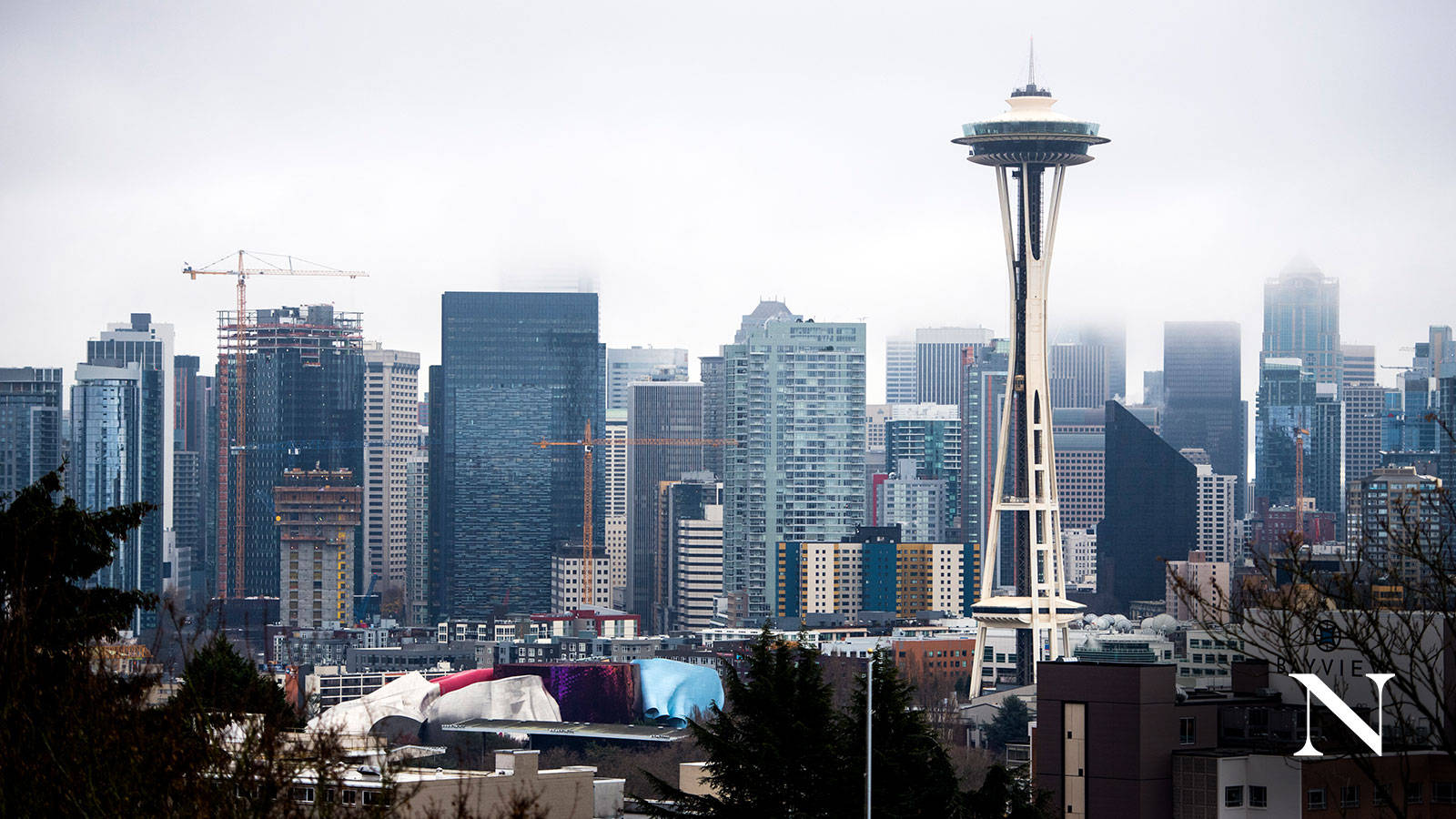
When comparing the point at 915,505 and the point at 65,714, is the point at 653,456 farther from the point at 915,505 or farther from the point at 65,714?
the point at 65,714

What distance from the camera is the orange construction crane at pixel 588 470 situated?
15962 centimetres

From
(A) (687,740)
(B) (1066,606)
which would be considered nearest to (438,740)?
(A) (687,740)

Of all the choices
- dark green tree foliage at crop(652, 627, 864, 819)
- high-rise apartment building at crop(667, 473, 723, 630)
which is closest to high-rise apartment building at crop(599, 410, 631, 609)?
high-rise apartment building at crop(667, 473, 723, 630)

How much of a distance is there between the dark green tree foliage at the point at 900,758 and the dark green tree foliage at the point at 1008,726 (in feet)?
172

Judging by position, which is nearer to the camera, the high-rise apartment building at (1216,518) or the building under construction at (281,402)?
the high-rise apartment building at (1216,518)

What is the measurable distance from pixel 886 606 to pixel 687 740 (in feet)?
211

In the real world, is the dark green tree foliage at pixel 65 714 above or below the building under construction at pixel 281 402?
below

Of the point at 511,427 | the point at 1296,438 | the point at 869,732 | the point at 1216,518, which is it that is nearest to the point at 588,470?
the point at 511,427

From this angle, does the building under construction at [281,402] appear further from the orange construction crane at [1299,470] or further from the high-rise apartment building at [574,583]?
the orange construction crane at [1299,470]

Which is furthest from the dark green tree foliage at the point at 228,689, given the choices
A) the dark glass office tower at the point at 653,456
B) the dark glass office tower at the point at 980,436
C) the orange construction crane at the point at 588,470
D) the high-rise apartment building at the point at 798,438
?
the dark glass office tower at the point at 653,456

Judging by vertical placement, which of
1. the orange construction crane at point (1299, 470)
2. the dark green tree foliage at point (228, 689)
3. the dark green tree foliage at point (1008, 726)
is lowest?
the dark green tree foliage at point (1008, 726)

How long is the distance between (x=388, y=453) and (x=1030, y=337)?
4188 inches

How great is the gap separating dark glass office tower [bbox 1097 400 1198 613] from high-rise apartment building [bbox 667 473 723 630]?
84.9ft

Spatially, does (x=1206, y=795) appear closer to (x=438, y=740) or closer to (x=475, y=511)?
(x=438, y=740)
